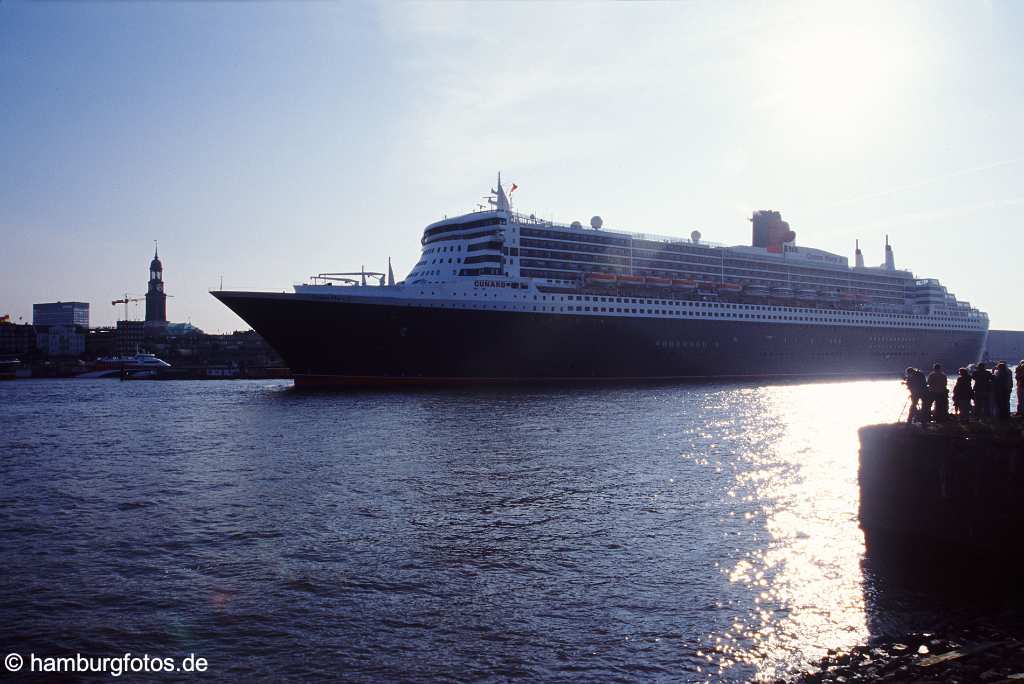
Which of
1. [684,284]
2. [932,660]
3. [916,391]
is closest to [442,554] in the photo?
[932,660]

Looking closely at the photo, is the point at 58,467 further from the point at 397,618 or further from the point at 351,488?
the point at 397,618

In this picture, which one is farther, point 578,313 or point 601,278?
point 601,278

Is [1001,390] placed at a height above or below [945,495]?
above

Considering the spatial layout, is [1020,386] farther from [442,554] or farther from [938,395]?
[442,554]

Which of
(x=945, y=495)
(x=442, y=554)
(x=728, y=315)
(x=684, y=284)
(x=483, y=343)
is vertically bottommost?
(x=442, y=554)

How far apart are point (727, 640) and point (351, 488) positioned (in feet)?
44.0

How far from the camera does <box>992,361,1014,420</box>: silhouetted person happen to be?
623 inches

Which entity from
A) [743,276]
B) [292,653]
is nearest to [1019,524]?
[292,653]

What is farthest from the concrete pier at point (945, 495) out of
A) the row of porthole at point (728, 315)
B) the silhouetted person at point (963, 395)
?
the row of porthole at point (728, 315)

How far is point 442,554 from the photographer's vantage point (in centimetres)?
1485

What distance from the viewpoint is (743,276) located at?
80.8m

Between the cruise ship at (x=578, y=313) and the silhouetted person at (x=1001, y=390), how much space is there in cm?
4345

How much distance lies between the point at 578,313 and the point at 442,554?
161 feet

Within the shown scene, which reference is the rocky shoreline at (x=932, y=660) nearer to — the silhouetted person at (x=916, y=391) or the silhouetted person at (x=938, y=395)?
the silhouetted person at (x=938, y=395)
